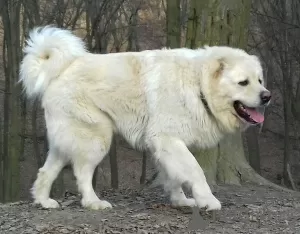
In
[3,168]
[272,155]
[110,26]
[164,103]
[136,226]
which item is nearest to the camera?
[136,226]

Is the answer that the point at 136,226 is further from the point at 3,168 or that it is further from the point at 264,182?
the point at 3,168

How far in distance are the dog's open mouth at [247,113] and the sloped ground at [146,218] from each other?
102 cm

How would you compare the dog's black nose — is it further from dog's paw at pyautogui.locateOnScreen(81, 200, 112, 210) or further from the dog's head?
dog's paw at pyautogui.locateOnScreen(81, 200, 112, 210)

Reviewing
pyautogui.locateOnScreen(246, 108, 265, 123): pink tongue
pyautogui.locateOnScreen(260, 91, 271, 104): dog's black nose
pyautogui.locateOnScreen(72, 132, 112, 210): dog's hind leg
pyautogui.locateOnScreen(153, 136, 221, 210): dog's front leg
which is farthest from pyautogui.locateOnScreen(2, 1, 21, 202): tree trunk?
pyautogui.locateOnScreen(260, 91, 271, 104): dog's black nose

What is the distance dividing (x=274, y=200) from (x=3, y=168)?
1218 cm

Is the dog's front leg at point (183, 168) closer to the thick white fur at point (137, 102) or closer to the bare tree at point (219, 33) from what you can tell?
the thick white fur at point (137, 102)

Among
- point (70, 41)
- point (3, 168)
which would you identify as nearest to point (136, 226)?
point (70, 41)

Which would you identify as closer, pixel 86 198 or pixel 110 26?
pixel 86 198

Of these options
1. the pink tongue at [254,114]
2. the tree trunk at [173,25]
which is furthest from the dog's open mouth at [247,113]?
the tree trunk at [173,25]

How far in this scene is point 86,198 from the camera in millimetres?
6398

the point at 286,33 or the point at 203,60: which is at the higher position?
the point at 286,33

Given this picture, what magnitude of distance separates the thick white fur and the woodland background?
2826mm

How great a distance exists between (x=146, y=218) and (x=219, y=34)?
365cm

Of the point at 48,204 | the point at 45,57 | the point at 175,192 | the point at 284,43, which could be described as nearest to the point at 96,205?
the point at 48,204
